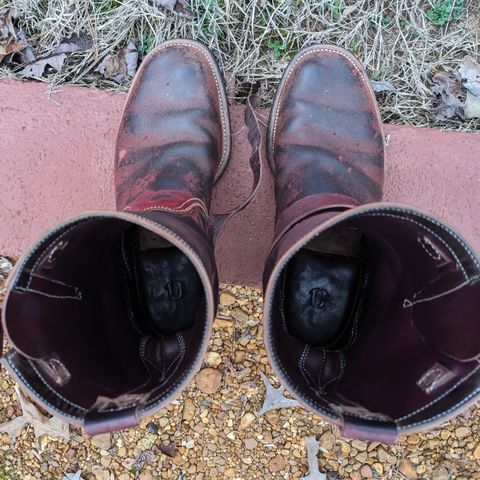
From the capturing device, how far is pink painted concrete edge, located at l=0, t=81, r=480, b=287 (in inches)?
75.4

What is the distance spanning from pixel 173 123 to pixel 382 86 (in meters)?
0.73

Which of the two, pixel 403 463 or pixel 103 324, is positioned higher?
pixel 103 324

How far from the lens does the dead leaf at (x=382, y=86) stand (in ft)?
6.56

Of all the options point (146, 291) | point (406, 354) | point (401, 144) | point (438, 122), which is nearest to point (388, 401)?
point (406, 354)

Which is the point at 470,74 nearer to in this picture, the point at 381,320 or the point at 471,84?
the point at 471,84

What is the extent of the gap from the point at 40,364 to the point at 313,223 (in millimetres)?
705

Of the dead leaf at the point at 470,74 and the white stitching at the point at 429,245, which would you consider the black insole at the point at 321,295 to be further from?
the dead leaf at the point at 470,74

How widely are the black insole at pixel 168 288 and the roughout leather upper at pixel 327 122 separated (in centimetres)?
34

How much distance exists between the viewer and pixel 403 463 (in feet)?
6.84

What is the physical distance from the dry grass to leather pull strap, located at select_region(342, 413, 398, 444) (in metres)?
1.13

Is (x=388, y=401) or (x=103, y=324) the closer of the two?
(x=388, y=401)

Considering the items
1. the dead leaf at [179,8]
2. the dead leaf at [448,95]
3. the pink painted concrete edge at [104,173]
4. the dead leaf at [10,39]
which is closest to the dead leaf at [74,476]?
the pink painted concrete edge at [104,173]

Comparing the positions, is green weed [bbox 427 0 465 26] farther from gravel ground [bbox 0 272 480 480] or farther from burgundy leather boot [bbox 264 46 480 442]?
gravel ground [bbox 0 272 480 480]

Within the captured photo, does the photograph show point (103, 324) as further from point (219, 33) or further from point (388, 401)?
point (219, 33)
